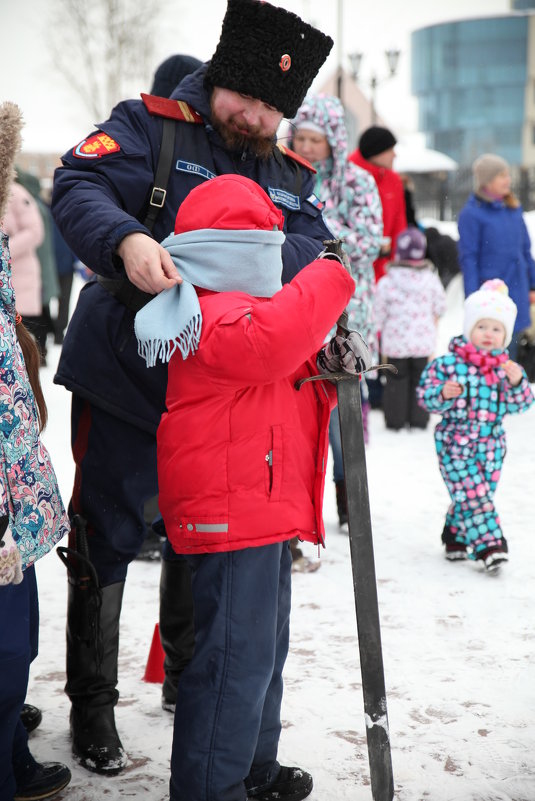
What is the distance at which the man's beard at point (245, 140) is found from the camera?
2414mm

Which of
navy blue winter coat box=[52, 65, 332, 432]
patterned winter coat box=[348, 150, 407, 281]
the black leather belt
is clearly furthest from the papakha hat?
the black leather belt

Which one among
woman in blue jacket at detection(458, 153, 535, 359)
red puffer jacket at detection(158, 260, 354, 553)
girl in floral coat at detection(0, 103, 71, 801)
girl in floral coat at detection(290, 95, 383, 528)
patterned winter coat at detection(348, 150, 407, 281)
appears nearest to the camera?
red puffer jacket at detection(158, 260, 354, 553)

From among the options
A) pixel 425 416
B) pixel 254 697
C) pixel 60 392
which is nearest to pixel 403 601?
pixel 254 697

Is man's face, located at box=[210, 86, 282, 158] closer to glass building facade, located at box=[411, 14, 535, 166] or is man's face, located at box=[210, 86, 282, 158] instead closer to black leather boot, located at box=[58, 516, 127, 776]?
black leather boot, located at box=[58, 516, 127, 776]

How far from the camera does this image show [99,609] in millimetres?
2531

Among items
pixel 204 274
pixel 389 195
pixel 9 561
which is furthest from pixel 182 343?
pixel 389 195

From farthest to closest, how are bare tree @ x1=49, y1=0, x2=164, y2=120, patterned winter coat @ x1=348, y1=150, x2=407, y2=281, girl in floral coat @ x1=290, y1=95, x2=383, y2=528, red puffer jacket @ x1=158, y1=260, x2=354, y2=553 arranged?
bare tree @ x1=49, y1=0, x2=164, y2=120 → patterned winter coat @ x1=348, y1=150, x2=407, y2=281 → girl in floral coat @ x1=290, y1=95, x2=383, y2=528 → red puffer jacket @ x1=158, y1=260, x2=354, y2=553

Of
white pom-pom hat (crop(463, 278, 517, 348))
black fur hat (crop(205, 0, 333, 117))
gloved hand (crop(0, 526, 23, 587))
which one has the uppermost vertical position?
black fur hat (crop(205, 0, 333, 117))

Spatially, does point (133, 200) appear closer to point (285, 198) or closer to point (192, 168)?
point (192, 168)

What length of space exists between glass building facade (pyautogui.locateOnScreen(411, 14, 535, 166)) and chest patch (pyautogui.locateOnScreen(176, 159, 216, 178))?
100352 mm

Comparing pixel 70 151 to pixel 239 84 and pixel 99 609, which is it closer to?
pixel 239 84

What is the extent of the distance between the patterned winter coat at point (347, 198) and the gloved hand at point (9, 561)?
123 inches

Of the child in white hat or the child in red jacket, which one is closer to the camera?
the child in red jacket

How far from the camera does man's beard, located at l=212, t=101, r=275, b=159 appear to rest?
2.41 metres
